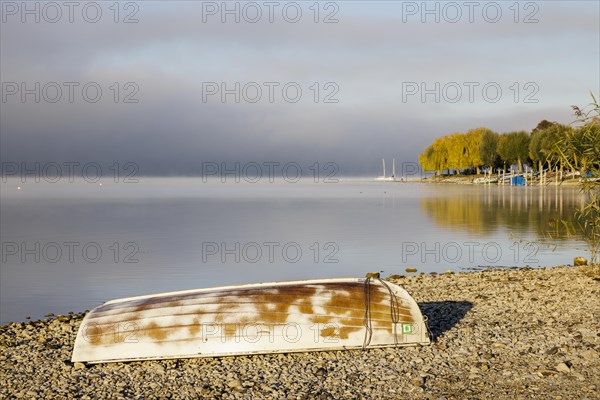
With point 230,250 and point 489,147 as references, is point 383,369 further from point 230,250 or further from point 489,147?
point 489,147

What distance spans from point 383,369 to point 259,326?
73.2 inches

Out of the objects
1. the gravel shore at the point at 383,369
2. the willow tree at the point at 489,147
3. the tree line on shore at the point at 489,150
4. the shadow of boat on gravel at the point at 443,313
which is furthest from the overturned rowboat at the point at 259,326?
the willow tree at the point at 489,147

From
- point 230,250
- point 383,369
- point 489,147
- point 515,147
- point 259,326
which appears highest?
point 489,147

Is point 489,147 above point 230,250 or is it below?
above

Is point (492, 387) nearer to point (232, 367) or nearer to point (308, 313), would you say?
point (308, 313)

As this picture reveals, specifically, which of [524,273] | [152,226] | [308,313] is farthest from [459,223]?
[308,313]

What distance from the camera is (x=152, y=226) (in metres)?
39.0

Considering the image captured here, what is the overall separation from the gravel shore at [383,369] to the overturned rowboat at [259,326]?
16 cm

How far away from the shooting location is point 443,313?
1138 cm

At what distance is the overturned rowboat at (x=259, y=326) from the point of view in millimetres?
8930

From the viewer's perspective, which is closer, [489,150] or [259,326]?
[259,326]

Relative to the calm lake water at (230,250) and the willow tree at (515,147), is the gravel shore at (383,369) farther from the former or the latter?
the willow tree at (515,147)

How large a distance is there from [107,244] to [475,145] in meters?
120

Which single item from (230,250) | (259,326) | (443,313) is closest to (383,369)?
(259,326)
